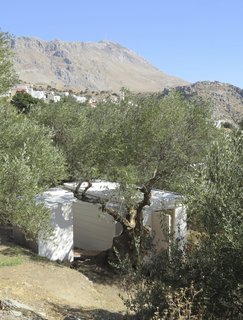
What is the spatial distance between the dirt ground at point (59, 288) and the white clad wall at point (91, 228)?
294cm

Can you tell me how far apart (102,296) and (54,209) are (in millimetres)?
4462

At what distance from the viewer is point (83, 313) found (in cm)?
1228

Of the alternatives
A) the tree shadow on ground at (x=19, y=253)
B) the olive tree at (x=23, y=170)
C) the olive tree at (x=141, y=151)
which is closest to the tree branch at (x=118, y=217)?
the olive tree at (x=141, y=151)

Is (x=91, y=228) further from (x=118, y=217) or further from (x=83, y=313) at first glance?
(x=83, y=313)

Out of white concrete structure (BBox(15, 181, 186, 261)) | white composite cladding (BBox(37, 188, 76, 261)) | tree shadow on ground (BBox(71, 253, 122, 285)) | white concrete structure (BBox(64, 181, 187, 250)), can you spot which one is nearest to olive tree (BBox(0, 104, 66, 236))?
white concrete structure (BBox(15, 181, 186, 261))

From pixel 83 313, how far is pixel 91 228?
9.83 meters

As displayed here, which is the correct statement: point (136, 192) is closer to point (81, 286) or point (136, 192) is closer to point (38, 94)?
point (81, 286)

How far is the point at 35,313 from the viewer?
420 inches

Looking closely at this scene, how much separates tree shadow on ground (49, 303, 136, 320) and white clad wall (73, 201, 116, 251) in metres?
8.17

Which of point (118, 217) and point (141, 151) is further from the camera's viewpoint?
point (118, 217)

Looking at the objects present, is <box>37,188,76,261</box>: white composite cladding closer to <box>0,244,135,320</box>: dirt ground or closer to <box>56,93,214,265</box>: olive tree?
<box>56,93,214,265</box>: olive tree

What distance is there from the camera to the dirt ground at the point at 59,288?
12227mm

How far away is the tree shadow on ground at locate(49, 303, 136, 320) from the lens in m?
11.4

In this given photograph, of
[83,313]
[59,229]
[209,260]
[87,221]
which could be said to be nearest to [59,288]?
[83,313]
